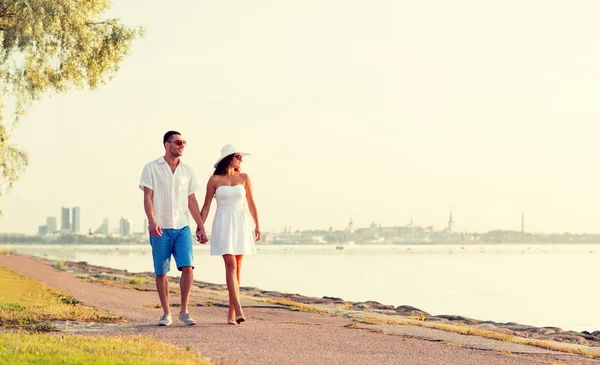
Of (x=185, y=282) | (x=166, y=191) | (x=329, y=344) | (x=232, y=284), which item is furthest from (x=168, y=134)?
(x=329, y=344)

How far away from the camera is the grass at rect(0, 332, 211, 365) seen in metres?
8.66

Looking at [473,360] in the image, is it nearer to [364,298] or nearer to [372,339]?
[372,339]

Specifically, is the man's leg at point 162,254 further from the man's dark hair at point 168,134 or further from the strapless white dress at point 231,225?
the man's dark hair at point 168,134

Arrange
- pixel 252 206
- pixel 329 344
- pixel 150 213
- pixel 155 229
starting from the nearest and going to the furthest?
pixel 329 344 → pixel 155 229 → pixel 150 213 → pixel 252 206

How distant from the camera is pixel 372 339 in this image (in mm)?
12414

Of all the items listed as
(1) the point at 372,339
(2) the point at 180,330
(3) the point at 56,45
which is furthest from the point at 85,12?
(1) the point at 372,339

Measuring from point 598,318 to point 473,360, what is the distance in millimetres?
27964

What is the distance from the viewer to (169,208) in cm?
1270

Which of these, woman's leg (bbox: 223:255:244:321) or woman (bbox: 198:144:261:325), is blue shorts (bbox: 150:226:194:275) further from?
woman's leg (bbox: 223:255:244:321)

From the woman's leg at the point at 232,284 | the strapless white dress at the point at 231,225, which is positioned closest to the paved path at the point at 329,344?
the woman's leg at the point at 232,284

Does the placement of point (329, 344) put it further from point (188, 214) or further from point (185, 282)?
point (188, 214)

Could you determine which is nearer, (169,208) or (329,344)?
(329,344)

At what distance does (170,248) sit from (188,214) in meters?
0.62

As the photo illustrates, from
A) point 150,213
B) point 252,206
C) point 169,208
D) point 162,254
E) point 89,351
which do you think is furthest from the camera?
point 252,206
